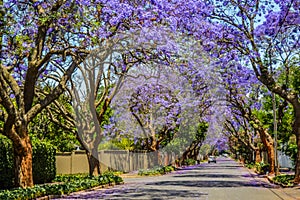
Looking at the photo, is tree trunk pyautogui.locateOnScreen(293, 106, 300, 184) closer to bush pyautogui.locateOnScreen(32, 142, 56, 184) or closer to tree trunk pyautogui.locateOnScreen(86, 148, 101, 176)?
tree trunk pyautogui.locateOnScreen(86, 148, 101, 176)

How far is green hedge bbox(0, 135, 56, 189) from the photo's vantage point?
2305 centimetres

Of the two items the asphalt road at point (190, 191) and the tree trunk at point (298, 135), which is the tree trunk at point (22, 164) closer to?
the asphalt road at point (190, 191)

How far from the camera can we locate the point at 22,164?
18031mm

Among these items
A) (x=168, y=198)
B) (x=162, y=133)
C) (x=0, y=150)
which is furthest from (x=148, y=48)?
(x=162, y=133)

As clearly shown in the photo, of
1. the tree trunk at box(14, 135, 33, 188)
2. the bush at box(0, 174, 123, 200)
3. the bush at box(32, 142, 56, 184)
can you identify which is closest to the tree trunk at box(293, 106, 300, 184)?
the bush at box(0, 174, 123, 200)

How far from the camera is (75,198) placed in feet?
61.0

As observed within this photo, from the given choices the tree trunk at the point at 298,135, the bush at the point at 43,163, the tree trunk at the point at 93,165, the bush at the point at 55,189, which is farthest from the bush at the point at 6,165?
the tree trunk at the point at 298,135

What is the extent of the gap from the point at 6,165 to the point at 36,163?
13.7 feet

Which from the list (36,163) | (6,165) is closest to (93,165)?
(36,163)

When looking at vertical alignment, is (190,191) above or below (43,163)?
below

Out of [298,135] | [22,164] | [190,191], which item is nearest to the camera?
[22,164]

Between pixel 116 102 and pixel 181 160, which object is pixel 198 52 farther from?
pixel 181 160

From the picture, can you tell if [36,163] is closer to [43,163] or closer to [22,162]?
[43,163]

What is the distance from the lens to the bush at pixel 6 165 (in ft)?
75.2
